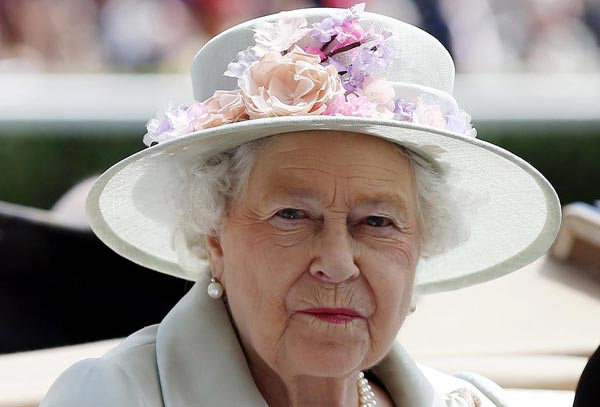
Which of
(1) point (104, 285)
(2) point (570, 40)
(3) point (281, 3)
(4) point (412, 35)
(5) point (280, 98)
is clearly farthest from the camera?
(2) point (570, 40)

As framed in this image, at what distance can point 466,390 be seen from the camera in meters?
2.63

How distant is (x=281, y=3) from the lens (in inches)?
325

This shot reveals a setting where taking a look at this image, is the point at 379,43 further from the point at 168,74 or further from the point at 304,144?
the point at 168,74

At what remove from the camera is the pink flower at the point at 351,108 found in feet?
6.75

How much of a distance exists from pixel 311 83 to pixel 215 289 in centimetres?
52

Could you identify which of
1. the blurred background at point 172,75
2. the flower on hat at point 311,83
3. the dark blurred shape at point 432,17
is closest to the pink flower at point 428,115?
the flower on hat at point 311,83

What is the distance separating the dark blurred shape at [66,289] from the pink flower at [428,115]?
1.93m

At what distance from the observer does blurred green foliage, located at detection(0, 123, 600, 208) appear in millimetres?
7961

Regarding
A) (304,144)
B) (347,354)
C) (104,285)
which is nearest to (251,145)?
(304,144)

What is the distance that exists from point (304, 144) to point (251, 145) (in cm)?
11

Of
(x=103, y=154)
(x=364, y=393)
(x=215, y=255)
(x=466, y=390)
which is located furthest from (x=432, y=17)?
(x=215, y=255)

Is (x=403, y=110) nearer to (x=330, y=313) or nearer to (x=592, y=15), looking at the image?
(x=330, y=313)

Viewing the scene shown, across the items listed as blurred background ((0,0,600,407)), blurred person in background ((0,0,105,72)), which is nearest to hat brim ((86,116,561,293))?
blurred background ((0,0,600,407))

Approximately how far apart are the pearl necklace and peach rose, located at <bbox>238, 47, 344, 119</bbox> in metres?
0.73
